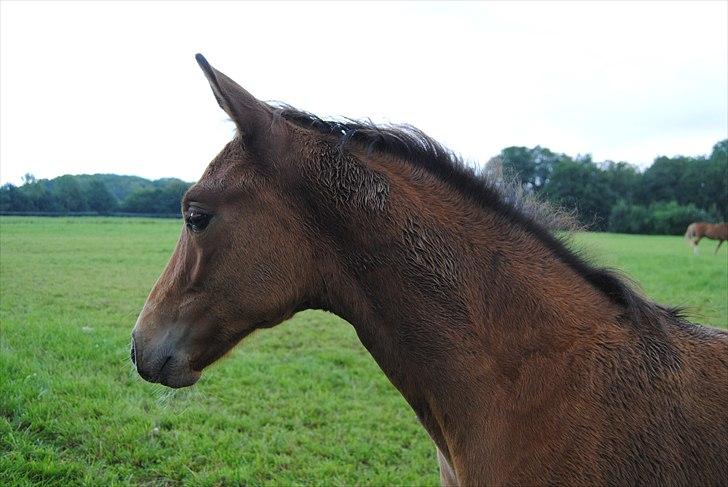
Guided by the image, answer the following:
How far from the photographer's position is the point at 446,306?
1.87 m

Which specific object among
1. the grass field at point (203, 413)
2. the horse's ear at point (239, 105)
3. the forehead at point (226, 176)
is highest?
the horse's ear at point (239, 105)

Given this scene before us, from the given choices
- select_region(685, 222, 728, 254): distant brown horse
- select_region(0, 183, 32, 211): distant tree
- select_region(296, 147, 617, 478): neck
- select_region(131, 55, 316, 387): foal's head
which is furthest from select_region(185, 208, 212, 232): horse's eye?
select_region(685, 222, 728, 254): distant brown horse

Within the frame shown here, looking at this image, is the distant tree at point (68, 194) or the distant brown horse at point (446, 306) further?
the distant tree at point (68, 194)

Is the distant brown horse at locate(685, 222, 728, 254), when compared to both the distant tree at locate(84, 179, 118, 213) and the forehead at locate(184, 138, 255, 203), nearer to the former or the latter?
the distant tree at locate(84, 179, 118, 213)

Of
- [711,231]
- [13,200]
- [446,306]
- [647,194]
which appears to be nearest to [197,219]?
[446,306]

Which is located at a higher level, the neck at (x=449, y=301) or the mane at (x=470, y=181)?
the mane at (x=470, y=181)

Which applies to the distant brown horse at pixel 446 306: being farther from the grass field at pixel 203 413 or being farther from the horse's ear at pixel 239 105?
the grass field at pixel 203 413

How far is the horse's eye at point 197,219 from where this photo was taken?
200 cm

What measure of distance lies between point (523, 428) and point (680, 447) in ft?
1.74

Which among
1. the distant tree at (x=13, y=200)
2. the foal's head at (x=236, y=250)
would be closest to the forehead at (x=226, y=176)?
the foal's head at (x=236, y=250)

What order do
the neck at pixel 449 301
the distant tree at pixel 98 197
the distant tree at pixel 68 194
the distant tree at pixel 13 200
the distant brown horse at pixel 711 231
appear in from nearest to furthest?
the neck at pixel 449 301 < the distant tree at pixel 68 194 < the distant tree at pixel 13 200 < the distant tree at pixel 98 197 < the distant brown horse at pixel 711 231

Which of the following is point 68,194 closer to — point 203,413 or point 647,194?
point 203,413

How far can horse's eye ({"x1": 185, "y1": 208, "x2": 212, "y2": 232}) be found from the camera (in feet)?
6.55

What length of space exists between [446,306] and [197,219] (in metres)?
1.07
